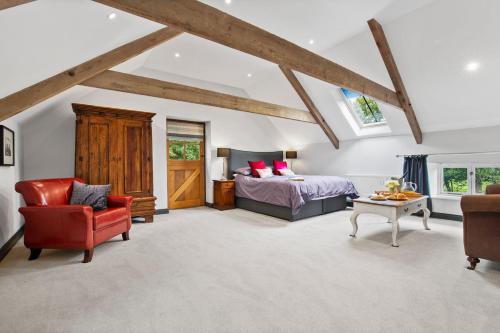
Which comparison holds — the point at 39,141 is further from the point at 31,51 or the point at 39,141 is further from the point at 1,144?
the point at 31,51

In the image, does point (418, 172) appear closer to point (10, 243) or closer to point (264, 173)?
point (264, 173)

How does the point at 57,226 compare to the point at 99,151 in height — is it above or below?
below

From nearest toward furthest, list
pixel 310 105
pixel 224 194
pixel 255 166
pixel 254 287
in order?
1. pixel 254 287
2. pixel 224 194
3. pixel 310 105
4. pixel 255 166

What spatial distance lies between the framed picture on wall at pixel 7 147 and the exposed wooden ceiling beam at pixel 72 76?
0.48m

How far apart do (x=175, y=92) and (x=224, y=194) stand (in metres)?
2.48

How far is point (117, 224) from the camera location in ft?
10.5

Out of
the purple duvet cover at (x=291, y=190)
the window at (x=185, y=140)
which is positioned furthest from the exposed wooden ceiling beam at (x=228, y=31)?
the window at (x=185, y=140)

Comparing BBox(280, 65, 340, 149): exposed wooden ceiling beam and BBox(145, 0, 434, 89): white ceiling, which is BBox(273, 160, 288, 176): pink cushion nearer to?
BBox(280, 65, 340, 149): exposed wooden ceiling beam

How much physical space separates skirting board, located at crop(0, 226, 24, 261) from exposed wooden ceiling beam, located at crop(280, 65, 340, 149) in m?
4.98

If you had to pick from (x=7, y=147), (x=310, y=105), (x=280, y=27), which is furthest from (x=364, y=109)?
(x=7, y=147)

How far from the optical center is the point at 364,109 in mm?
5656

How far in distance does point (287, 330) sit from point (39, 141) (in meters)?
4.68

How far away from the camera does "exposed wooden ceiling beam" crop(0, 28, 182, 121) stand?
2664 millimetres

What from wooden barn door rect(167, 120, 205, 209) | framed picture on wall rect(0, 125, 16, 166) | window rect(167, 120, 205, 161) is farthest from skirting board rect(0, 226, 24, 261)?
window rect(167, 120, 205, 161)
